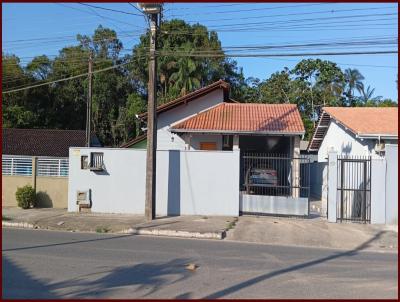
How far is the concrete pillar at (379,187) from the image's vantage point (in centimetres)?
1580

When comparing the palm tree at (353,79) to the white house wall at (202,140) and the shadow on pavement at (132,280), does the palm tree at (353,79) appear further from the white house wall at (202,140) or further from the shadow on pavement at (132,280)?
the shadow on pavement at (132,280)

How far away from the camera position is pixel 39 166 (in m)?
20.6

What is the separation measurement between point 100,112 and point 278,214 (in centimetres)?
3441

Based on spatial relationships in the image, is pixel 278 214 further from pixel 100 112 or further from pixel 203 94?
pixel 100 112

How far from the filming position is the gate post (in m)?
16.2

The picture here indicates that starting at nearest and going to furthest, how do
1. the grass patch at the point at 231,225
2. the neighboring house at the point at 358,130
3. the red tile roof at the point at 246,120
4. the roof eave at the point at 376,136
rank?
the grass patch at the point at 231,225, the roof eave at the point at 376,136, the neighboring house at the point at 358,130, the red tile roof at the point at 246,120

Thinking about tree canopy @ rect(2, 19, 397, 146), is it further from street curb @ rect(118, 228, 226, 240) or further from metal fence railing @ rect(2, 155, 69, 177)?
street curb @ rect(118, 228, 226, 240)

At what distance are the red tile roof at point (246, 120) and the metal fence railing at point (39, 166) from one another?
525 centimetres

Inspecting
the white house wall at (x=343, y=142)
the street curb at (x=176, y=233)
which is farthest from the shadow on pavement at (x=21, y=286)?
the white house wall at (x=343, y=142)

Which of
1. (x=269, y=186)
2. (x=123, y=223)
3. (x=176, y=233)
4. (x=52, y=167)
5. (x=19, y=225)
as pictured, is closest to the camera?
(x=176, y=233)

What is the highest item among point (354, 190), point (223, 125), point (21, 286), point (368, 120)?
point (368, 120)

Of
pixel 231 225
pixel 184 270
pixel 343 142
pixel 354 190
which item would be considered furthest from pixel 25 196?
pixel 343 142

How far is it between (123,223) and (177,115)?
37.4ft

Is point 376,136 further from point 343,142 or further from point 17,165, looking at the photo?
point 17,165
